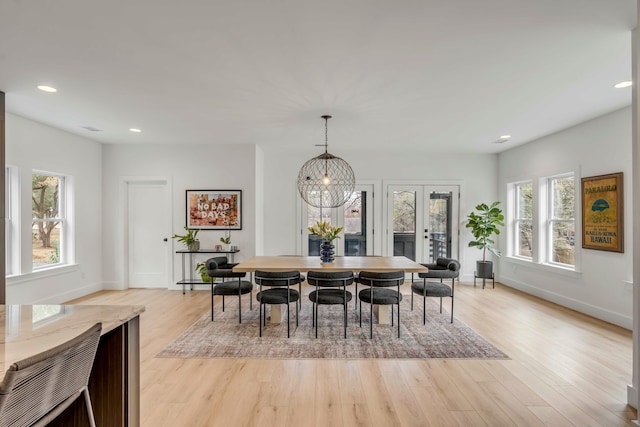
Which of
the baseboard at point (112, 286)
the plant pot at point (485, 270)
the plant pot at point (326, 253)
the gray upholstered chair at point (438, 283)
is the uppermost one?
the plant pot at point (326, 253)

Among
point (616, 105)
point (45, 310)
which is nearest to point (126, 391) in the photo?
point (45, 310)

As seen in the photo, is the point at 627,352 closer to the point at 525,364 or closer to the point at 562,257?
the point at 525,364

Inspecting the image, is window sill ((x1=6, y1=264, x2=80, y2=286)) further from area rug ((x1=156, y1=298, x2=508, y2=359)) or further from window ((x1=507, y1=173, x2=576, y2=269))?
window ((x1=507, y1=173, x2=576, y2=269))

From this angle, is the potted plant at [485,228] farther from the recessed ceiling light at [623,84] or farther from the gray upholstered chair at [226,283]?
the gray upholstered chair at [226,283]

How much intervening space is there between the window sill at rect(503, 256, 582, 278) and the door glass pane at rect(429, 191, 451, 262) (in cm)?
115

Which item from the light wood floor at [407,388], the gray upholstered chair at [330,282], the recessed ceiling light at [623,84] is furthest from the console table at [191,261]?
the recessed ceiling light at [623,84]

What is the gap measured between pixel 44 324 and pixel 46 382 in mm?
517

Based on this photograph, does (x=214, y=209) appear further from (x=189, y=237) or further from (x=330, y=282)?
(x=330, y=282)

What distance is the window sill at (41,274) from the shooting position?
4.00 m

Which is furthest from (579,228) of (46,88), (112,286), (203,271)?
(112,286)

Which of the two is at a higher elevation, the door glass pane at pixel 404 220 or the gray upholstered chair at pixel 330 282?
the door glass pane at pixel 404 220

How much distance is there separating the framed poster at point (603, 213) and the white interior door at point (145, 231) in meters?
6.74

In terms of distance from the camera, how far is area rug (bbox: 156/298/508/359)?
3.05m

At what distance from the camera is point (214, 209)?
567cm
